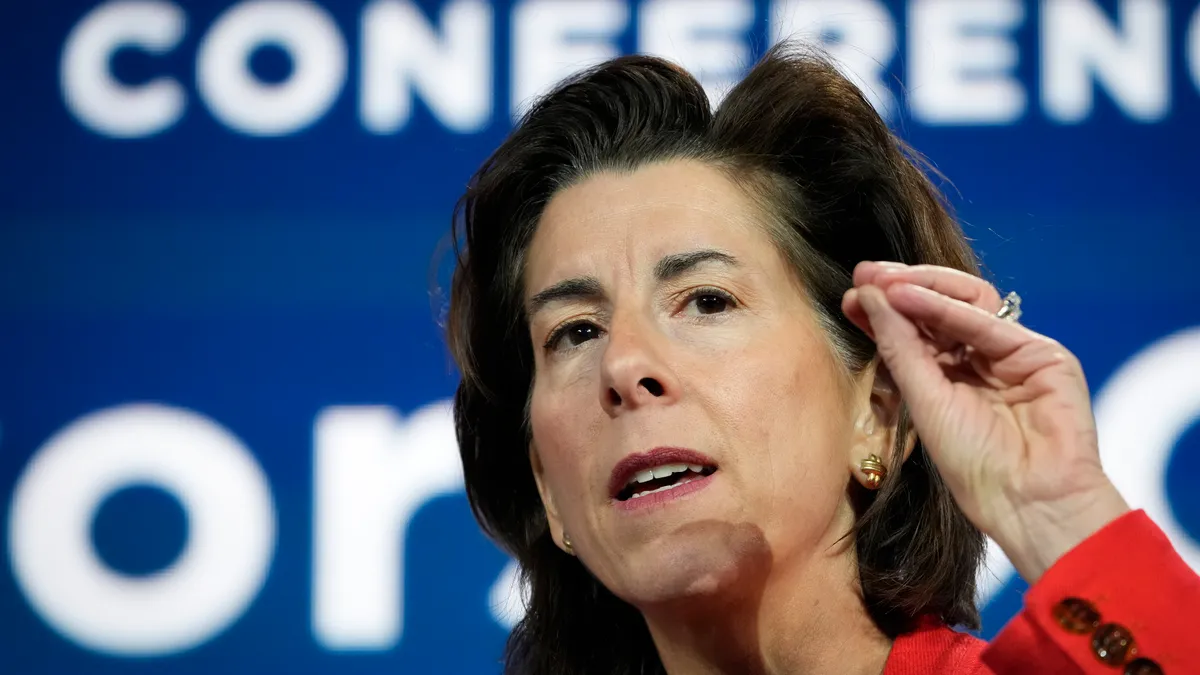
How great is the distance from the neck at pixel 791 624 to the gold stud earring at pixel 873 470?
0.10 m

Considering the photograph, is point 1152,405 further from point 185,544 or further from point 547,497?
point 185,544

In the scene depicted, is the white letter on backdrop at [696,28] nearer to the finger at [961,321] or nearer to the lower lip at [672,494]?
the lower lip at [672,494]

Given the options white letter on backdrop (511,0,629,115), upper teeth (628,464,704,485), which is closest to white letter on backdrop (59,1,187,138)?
white letter on backdrop (511,0,629,115)

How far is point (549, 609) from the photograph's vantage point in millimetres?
2242

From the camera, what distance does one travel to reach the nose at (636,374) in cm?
169

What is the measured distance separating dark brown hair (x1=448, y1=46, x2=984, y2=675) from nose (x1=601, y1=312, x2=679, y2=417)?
0.91ft

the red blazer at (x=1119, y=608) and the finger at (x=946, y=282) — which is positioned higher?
the finger at (x=946, y=282)

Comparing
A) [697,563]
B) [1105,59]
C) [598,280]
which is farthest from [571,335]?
[1105,59]

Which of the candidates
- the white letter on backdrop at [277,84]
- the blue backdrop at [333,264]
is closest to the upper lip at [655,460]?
the blue backdrop at [333,264]

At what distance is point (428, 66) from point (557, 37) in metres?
0.29

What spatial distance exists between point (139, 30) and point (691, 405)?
6.50 ft

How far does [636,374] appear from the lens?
169 centimetres

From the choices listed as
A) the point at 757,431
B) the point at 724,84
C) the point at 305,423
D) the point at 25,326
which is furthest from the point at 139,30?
the point at 757,431

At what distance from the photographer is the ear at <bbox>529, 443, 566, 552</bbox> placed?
80.4 inches
